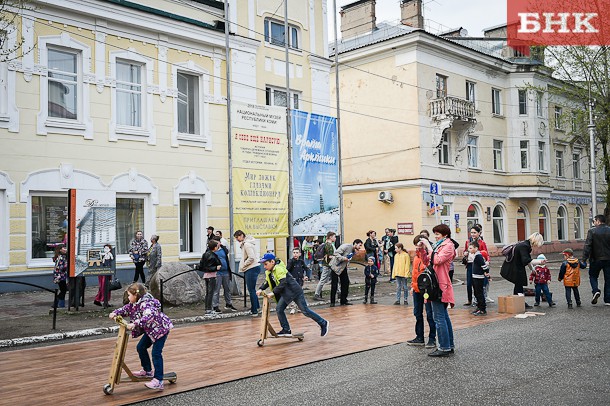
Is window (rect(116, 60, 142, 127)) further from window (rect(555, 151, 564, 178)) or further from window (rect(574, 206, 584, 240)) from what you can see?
window (rect(574, 206, 584, 240))

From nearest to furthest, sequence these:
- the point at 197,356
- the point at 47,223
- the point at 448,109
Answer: the point at 197,356
the point at 47,223
the point at 448,109

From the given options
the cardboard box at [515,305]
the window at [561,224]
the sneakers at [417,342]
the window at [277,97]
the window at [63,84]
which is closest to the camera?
the sneakers at [417,342]

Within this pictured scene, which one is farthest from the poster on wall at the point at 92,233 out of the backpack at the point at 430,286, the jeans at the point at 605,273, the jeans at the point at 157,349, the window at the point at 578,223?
the window at the point at 578,223

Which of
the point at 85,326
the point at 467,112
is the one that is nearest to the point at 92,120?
the point at 85,326

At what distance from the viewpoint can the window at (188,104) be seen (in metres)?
22.1

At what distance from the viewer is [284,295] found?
1094 cm

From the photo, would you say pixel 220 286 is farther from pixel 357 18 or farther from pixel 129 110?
pixel 357 18

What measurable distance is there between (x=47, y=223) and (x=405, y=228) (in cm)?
1897

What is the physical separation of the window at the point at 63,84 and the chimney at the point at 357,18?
73.2 feet

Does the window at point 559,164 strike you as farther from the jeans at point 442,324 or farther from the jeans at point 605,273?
the jeans at point 442,324

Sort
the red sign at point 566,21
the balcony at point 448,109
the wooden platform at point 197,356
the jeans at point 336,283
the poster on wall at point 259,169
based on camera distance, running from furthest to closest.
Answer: the balcony at point 448,109
the red sign at point 566,21
the poster on wall at point 259,169
the jeans at point 336,283
the wooden platform at point 197,356

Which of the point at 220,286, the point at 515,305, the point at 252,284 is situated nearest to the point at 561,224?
the point at 515,305

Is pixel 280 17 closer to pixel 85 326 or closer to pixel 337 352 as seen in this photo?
pixel 85 326

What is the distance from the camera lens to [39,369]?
8.80 m
